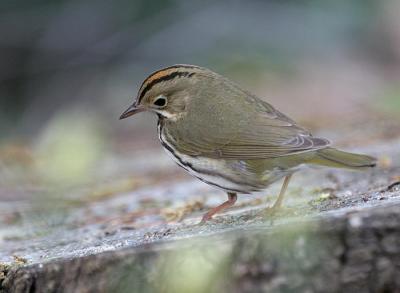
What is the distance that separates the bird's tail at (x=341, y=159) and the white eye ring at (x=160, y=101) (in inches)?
44.7

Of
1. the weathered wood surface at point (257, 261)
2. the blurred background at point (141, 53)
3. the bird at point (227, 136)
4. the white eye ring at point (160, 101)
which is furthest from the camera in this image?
the blurred background at point (141, 53)

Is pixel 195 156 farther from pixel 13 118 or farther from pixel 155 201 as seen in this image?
pixel 13 118

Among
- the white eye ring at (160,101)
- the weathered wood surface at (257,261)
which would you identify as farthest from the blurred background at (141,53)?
the weathered wood surface at (257,261)

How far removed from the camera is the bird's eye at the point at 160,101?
6047 millimetres

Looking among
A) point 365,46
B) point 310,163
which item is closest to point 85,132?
point 310,163

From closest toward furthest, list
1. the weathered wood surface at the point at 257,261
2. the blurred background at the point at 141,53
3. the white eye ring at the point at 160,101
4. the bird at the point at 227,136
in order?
the weathered wood surface at the point at 257,261
the bird at the point at 227,136
the white eye ring at the point at 160,101
the blurred background at the point at 141,53

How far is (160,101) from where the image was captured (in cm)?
606

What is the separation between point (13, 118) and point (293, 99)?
4.29 meters

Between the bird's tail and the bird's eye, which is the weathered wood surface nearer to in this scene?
the bird's tail

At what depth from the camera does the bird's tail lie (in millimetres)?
5418

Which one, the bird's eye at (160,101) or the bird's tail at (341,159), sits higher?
the bird's eye at (160,101)

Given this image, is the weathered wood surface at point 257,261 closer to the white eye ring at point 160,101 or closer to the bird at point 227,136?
the bird at point 227,136

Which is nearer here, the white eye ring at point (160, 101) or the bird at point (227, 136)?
the bird at point (227, 136)

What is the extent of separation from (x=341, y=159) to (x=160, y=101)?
4.45ft
